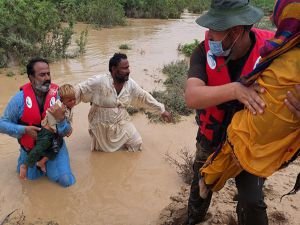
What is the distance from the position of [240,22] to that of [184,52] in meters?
8.58

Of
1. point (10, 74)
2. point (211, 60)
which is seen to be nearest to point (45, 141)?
point (211, 60)

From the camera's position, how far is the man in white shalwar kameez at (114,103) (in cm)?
445

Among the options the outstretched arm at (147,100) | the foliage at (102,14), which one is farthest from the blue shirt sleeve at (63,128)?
the foliage at (102,14)

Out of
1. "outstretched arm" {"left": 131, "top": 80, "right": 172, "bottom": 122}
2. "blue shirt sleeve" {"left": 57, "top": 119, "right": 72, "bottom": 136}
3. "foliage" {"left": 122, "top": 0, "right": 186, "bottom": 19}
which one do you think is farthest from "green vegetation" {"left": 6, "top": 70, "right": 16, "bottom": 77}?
"foliage" {"left": 122, "top": 0, "right": 186, "bottom": 19}

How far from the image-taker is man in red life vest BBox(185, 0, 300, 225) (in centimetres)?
198

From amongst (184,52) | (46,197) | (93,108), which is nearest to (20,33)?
(184,52)

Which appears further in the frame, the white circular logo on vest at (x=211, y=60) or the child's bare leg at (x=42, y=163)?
the child's bare leg at (x=42, y=163)

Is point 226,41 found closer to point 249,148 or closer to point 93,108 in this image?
point 249,148

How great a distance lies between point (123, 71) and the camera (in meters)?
4.38

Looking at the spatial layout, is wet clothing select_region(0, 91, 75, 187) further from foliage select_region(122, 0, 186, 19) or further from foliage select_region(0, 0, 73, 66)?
foliage select_region(122, 0, 186, 19)

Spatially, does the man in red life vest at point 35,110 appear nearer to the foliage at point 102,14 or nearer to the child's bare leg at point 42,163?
the child's bare leg at point 42,163

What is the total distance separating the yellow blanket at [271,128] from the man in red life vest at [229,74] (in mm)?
62

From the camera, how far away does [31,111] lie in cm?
391

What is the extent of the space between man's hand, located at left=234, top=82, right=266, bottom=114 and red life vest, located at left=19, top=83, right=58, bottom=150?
2477 millimetres
